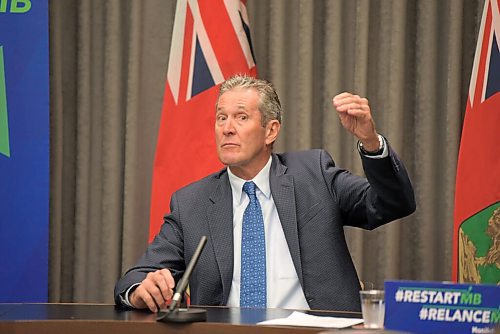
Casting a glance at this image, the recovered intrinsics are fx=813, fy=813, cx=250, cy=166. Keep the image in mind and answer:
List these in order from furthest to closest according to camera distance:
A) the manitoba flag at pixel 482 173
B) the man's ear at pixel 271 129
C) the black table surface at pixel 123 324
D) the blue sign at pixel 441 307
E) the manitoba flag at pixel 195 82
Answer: the manitoba flag at pixel 195 82 → the manitoba flag at pixel 482 173 → the man's ear at pixel 271 129 → the black table surface at pixel 123 324 → the blue sign at pixel 441 307

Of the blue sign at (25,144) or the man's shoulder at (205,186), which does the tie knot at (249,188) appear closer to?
the man's shoulder at (205,186)

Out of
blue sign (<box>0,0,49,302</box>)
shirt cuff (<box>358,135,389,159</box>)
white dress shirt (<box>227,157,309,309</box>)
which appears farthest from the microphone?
blue sign (<box>0,0,49,302</box>)

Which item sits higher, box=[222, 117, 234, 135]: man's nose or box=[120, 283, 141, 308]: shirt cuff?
box=[222, 117, 234, 135]: man's nose

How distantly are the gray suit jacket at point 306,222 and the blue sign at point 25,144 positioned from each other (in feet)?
3.74

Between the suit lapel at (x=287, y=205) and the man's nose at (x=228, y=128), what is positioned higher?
the man's nose at (x=228, y=128)

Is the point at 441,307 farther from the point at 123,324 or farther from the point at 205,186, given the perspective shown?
the point at 205,186

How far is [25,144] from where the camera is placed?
3.68 m

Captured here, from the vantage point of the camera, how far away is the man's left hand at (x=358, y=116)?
235 cm

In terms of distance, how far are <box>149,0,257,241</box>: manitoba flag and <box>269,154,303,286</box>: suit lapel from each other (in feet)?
3.05

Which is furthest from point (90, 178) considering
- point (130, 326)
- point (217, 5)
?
point (130, 326)

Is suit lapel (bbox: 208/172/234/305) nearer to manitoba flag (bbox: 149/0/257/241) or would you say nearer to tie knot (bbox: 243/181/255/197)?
tie knot (bbox: 243/181/255/197)

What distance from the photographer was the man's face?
275cm

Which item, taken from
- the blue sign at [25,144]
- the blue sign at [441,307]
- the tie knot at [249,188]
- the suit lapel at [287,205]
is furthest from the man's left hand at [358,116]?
the blue sign at [25,144]

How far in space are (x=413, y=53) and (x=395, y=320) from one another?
2.68 meters
